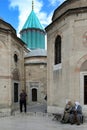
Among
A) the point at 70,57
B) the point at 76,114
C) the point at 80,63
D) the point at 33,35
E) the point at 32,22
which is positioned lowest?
the point at 76,114

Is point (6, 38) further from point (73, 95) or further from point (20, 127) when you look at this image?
point (20, 127)

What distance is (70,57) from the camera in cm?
1412

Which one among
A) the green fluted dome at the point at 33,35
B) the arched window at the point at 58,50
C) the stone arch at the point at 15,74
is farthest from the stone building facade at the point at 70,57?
the green fluted dome at the point at 33,35

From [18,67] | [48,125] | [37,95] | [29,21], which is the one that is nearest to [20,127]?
[48,125]

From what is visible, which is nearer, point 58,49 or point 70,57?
point 70,57

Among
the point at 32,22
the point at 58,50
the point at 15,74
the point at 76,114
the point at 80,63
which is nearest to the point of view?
the point at 76,114

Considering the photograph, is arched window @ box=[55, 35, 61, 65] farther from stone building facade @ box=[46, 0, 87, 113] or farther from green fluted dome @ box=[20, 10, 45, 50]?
green fluted dome @ box=[20, 10, 45, 50]

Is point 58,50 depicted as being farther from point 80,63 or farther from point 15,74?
point 15,74

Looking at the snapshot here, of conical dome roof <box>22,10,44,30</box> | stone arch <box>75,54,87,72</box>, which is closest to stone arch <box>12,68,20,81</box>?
stone arch <box>75,54,87,72</box>

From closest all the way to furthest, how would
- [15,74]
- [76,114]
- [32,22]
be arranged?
1. [76,114]
2. [15,74]
3. [32,22]

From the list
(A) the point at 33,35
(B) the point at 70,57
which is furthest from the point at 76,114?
(A) the point at 33,35

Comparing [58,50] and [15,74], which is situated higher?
[58,50]

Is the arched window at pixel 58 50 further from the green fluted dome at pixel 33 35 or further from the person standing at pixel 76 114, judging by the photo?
the green fluted dome at pixel 33 35

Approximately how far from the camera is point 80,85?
1378 centimetres
